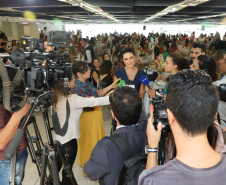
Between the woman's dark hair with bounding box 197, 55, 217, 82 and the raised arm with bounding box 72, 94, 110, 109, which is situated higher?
the woman's dark hair with bounding box 197, 55, 217, 82

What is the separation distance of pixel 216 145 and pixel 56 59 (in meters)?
1.19

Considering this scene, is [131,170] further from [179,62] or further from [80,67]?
[179,62]

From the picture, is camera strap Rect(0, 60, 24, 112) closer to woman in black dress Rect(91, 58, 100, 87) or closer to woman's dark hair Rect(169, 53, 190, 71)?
woman's dark hair Rect(169, 53, 190, 71)

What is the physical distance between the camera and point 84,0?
475cm

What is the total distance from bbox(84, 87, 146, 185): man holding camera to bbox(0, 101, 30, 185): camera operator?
1.72 ft

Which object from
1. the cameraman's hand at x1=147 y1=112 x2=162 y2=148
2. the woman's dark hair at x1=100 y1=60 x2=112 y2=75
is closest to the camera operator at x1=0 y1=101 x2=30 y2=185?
the cameraman's hand at x1=147 y1=112 x2=162 y2=148

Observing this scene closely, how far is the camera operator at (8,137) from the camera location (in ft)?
3.99

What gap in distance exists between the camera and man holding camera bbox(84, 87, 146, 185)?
1111mm

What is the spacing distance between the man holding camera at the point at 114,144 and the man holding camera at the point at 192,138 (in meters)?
0.45

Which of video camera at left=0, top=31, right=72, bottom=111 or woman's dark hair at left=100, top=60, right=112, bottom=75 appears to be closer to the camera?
video camera at left=0, top=31, right=72, bottom=111

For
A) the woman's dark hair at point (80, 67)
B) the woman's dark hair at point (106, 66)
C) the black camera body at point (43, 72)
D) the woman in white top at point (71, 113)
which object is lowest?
the woman in white top at point (71, 113)

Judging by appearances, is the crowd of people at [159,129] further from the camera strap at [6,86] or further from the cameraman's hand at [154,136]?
the camera strap at [6,86]

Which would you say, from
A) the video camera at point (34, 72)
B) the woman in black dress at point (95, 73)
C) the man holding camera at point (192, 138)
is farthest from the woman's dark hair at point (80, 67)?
the woman in black dress at point (95, 73)

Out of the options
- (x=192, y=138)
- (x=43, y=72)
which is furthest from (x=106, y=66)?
(x=192, y=138)
